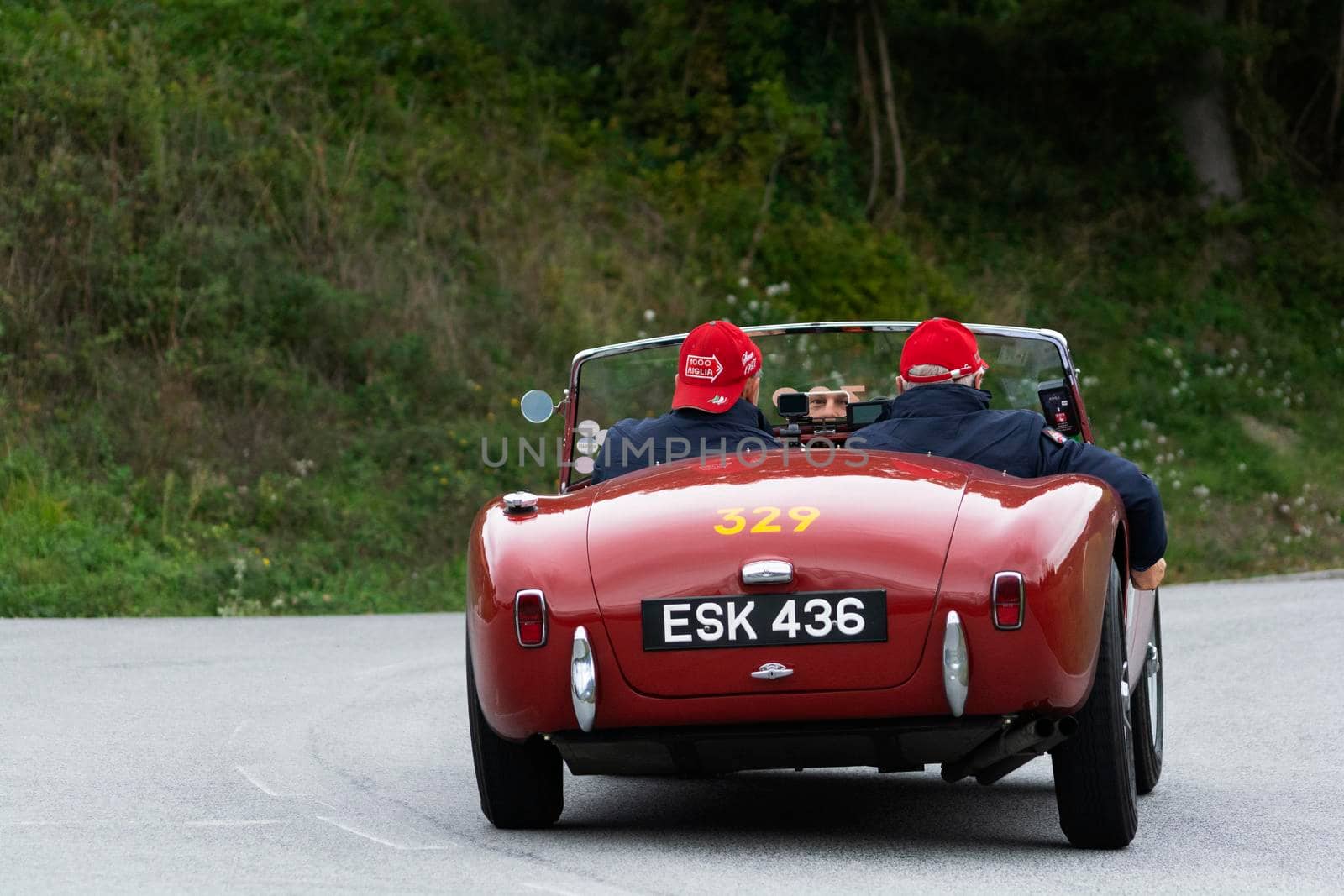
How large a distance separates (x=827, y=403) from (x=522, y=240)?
14166 millimetres

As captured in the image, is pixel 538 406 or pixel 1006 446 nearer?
pixel 1006 446

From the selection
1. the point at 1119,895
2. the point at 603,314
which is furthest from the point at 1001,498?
the point at 603,314

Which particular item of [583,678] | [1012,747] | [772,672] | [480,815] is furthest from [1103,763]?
[480,815]

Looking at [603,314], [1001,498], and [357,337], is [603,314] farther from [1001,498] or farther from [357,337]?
[1001,498]

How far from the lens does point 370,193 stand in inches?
804

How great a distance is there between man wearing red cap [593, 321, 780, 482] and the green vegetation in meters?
8.03

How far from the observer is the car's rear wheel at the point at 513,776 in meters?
5.40

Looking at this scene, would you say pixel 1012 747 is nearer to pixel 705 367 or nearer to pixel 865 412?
pixel 705 367

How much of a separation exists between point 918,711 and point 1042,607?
1.29ft

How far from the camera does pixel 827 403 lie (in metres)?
7.30

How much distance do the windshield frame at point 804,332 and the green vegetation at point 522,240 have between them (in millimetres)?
7053

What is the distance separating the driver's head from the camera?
5977mm

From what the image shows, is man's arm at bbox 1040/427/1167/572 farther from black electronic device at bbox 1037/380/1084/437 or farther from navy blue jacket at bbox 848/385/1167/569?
black electronic device at bbox 1037/380/1084/437

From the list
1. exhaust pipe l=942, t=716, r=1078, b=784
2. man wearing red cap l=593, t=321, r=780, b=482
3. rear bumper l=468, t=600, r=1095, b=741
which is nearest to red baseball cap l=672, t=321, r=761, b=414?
man wearing red cap l=593, t=321, r=780, b=482
